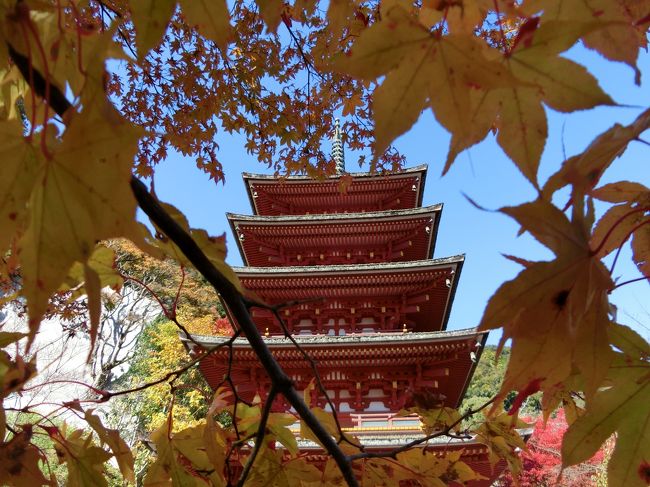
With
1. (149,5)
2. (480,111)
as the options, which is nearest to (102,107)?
(149,5)

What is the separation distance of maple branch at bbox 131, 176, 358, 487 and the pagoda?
3.94 m

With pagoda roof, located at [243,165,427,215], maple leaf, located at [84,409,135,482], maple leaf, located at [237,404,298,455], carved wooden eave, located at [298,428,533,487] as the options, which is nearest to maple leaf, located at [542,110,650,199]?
maple leaf, located at [237,404,298,455]

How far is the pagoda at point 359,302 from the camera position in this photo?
5.19m

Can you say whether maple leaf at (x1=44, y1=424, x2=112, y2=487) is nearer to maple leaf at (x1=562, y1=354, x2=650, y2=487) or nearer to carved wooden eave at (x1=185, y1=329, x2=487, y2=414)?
maple leaf at (x1=562, y1=354, x2=650, y2=487)

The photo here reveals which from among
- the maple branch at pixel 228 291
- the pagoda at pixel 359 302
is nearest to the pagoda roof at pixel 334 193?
the pagoda at pixel 359 302

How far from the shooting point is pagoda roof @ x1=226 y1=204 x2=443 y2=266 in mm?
6492

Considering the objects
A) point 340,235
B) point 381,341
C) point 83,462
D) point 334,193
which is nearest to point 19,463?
point 83,462

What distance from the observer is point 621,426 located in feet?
1.49

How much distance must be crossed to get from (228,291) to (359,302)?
19.1 feet

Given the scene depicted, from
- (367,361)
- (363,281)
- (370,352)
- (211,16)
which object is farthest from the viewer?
(363,281)

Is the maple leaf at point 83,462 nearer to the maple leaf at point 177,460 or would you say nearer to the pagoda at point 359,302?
the maple leaf at point 177,460

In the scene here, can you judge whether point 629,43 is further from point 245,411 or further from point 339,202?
point 339,202

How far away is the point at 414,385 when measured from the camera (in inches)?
220

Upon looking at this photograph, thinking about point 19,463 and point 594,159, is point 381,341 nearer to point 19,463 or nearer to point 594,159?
point 19,463
